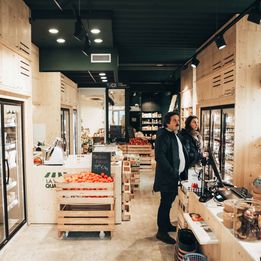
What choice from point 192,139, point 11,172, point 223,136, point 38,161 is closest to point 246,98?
point 223,136

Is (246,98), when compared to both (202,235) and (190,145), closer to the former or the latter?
(190,145)

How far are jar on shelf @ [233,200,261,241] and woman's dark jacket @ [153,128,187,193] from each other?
5.53 ft

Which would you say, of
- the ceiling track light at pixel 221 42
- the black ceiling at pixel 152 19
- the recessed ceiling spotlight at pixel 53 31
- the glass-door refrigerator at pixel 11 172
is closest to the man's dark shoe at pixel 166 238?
the glass-door refrigerator at pixel 11 172

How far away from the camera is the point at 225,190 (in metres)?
3.00

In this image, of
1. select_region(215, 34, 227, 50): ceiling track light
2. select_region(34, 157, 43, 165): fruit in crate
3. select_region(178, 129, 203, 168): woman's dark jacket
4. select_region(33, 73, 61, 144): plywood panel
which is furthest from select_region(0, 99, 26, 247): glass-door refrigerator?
select_region(215, 34, 227, 50): ceiling track light

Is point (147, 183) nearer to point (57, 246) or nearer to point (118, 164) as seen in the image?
point (118, 164)

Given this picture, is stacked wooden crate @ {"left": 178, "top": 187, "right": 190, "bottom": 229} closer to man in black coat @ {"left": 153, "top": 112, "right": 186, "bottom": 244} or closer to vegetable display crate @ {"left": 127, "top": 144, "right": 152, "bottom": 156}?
man in black coat @ {"left": 153, "top": 112, "right": 186, "bottom": 244}

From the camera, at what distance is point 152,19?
4918mm

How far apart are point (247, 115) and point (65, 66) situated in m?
3.94

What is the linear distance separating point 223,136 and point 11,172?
3645 millimetres

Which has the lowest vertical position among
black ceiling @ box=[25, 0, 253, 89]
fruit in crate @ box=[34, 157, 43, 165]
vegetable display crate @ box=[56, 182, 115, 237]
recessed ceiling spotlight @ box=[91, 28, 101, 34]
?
vegetable display crate @ box=[56, 182, 115, 237]

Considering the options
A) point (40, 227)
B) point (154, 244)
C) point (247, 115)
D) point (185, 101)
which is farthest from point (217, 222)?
point (185, 101)

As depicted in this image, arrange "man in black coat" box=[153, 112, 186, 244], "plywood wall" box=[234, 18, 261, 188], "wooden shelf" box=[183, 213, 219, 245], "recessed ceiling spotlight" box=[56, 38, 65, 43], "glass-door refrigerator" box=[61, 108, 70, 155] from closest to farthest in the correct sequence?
"wooden shelf" box=[183, 213, 219, 245], "man in black coat" box=[153, 112, 186, 244], "plywood wall" box=[234, 18, 261, 188], "recessed ceiling spotlight" box=[56, 38, 65, 43], "glass-door refrigerator" box=[61, 108, 70, 155]

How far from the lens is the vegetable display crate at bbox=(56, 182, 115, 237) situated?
13.3ft
